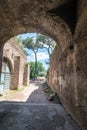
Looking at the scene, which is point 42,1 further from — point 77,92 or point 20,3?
point 77,92

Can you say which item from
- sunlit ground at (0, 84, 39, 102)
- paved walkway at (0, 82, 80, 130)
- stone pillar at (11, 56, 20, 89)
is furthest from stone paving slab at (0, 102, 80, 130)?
stone pillar at (11, 56, 20, 89)

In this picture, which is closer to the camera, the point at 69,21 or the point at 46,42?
the point at 69,21

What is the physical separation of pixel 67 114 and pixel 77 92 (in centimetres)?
130

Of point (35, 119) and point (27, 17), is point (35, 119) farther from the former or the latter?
point (27, 17)

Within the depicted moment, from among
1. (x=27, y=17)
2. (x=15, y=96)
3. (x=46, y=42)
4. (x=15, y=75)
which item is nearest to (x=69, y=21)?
(x=27, y=17)

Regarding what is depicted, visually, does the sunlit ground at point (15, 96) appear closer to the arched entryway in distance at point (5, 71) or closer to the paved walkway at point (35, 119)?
the arched entryway in distance at point (5, 71)

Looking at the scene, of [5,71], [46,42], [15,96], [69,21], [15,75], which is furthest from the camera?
[46,42]

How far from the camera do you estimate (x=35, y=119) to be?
4.21 meters

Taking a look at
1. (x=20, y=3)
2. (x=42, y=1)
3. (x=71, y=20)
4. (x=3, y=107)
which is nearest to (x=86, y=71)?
(x=71, y=20)

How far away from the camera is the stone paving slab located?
3.74m

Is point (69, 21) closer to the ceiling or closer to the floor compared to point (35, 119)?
closer to the ceiling

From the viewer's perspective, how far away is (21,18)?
4.20 metres

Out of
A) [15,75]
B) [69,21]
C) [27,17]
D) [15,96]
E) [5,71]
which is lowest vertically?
[15,96]

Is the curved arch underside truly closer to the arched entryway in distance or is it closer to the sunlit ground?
the sunlit ground
